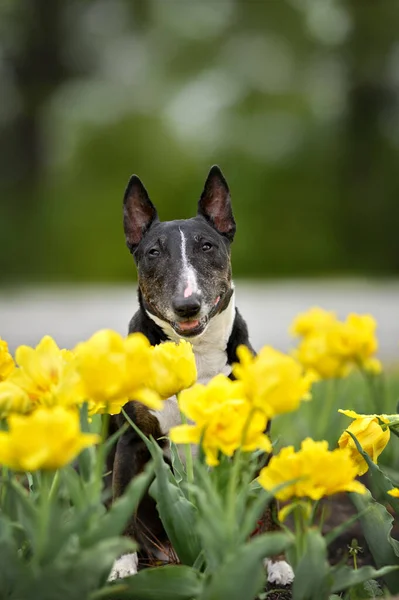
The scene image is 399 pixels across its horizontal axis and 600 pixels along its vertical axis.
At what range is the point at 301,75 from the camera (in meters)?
18.3

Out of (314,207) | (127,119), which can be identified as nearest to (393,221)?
(314,207)

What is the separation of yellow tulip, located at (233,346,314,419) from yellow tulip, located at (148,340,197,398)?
1.15 ft

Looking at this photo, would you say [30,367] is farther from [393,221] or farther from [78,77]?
[78,77]

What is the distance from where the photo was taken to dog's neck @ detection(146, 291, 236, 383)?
10.5 feet

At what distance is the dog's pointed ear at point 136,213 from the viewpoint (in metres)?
3.39

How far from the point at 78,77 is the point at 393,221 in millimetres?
7578

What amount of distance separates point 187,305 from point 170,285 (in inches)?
6.6

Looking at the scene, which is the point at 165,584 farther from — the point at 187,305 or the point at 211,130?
the point at 211,130

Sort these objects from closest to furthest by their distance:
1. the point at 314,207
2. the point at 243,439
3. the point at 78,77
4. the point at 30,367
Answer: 1. the point at 243,439
2. the point at 30,367
3. the point at 314,207
4. the point at 78,77

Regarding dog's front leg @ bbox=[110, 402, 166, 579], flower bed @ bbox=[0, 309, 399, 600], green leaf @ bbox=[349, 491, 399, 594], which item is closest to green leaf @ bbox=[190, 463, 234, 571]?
flower bed @ bbox=[0, 309, 399, 600]

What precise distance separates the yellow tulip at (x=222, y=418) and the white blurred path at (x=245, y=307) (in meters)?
6.24

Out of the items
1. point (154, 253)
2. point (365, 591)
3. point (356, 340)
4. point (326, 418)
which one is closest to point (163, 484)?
point (365, 591)

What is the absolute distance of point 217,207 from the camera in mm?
3406

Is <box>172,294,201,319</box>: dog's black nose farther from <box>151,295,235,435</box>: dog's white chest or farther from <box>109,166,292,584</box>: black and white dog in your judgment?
<box>151,295,235,435</box>: dog's white chest
